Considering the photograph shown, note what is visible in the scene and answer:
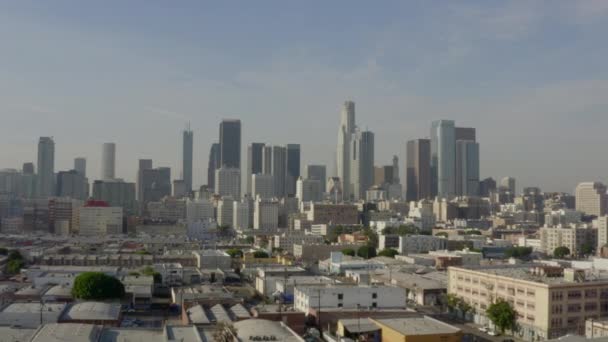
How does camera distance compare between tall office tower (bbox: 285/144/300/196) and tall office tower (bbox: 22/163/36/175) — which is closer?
tall office tower (bbox: 22/163/36/175)

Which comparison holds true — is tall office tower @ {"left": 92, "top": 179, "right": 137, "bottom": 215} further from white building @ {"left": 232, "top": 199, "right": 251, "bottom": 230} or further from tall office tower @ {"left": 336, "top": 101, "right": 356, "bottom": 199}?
tall office tower @ {"left": 336, "top": 101, "right": 356, "bottom": 199}

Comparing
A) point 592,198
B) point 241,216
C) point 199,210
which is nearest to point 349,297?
point 241,216

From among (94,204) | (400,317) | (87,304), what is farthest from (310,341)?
(94,204)

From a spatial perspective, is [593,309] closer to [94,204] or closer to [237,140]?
[94,204]

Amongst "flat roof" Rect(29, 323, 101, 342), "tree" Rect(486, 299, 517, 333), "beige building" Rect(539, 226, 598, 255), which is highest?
"beige building" Rect(539, 226, 598, 255)

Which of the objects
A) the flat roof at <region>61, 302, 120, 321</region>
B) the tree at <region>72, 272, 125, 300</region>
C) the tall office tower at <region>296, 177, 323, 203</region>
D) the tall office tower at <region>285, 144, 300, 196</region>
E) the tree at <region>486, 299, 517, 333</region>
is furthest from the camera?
the tall office tower at <region>285, 144, 300, 196</region>

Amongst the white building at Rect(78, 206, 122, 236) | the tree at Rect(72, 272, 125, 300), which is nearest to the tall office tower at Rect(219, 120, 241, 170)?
the white building at Rect(78, 206, 122, 236)

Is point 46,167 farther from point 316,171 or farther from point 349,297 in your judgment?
point 349,297
